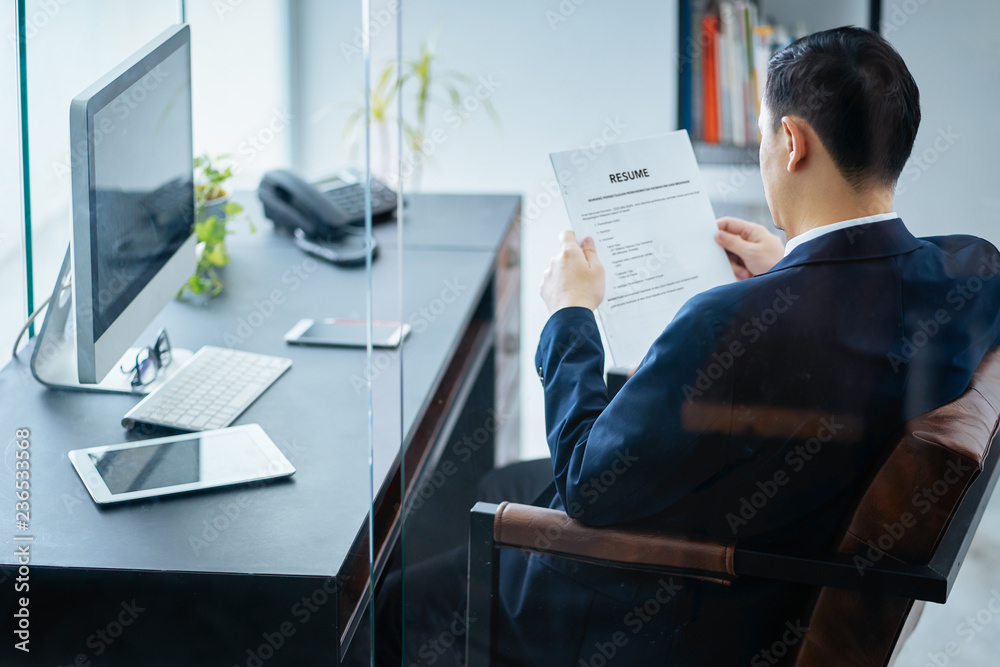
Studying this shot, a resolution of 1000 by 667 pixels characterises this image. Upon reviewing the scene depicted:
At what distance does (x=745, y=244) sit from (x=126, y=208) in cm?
85

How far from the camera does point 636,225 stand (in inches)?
42.1

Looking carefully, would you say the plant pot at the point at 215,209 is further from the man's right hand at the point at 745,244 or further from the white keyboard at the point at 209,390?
the man's right hand at the point at 745,244

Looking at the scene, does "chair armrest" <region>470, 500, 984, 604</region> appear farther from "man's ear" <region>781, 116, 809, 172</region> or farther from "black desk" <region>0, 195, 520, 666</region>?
"man's ear" <region>781, 116, 809, 172</region>

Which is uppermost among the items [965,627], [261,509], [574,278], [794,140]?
[794,140]

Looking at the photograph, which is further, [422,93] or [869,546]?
[422,93]

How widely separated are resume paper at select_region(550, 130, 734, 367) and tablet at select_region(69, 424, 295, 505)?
0.45m

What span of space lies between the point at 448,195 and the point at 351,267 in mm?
552

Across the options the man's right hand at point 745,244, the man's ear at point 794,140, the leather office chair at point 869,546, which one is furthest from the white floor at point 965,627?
the man's ear at point 794,140

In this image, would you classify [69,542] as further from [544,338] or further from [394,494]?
[544,338]

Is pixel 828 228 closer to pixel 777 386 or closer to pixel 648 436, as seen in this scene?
pixel 777 386

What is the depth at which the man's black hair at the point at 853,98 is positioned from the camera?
909 millimetres

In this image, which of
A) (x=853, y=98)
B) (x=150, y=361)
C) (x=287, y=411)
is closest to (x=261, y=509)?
(x=287, y=411)

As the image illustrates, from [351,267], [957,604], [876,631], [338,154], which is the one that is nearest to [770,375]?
[876,631]

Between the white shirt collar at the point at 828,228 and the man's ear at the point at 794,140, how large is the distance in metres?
0.07
